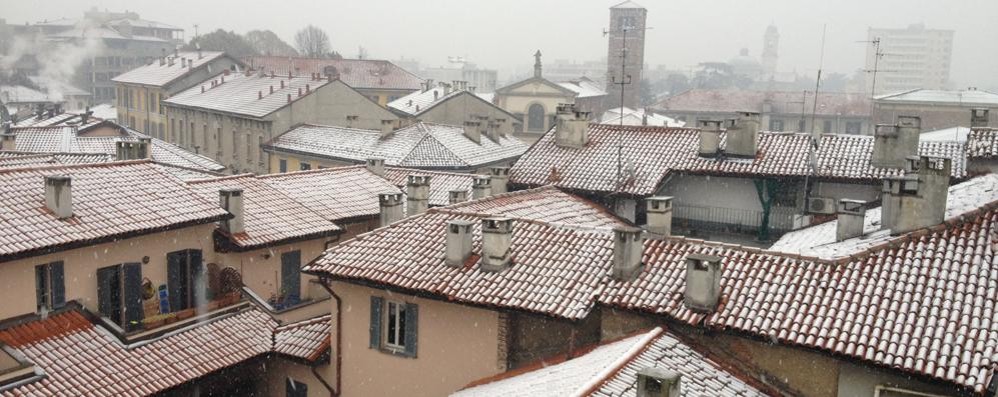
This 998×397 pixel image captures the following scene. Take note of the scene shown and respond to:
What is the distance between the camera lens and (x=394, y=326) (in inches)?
624

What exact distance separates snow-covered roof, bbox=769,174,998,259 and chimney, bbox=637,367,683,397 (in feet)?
19.5

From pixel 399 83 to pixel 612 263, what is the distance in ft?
207

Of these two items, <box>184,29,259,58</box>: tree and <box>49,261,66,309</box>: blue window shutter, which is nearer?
<box>49,261,66,309</box>: blue window shutter

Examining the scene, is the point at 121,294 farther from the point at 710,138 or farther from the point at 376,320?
the point at 710,138

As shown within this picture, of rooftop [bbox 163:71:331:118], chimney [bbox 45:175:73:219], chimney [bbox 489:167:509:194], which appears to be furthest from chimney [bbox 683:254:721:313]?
rooftop [bbox 163:71:331:118]

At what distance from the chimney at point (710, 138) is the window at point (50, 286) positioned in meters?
16.6

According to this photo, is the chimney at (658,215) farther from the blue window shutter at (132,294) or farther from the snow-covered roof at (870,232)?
the blue window shutter at (132,294)

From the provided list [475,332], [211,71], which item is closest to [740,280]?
[475,332]

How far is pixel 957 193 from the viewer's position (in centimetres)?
1725

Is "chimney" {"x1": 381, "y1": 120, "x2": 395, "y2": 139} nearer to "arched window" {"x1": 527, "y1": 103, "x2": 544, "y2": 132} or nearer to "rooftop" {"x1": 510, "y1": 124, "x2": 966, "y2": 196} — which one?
"rooftop" {"x1": 510, "y1": 124, "x2": 966, "y2": 196}

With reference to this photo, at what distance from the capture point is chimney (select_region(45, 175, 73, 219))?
16.8 metres

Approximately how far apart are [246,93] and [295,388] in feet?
122

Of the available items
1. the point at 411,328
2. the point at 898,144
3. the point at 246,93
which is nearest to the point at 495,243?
the point at 411,328

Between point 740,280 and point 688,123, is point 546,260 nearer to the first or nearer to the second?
point 740,280
